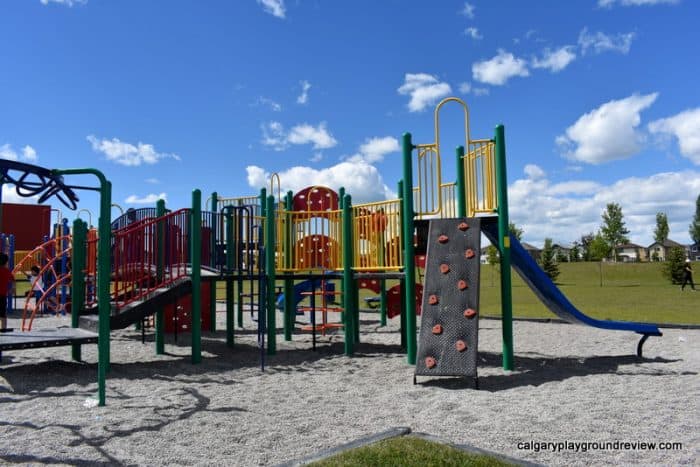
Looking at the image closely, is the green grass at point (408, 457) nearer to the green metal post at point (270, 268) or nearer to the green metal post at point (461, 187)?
the green metal post at point (461, 187)

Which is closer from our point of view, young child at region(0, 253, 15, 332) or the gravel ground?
the gravel ground

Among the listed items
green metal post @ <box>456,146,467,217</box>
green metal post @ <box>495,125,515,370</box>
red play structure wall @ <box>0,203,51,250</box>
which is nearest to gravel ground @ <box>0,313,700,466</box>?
green metal post @ <box>495,125,515,370</box>

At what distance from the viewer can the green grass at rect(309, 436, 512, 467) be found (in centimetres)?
380

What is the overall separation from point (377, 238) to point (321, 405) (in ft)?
13.2

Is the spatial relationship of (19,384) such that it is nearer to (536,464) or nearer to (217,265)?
(217,265)

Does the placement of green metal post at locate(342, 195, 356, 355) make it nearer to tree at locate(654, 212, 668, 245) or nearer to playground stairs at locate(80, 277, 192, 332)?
playground stairs at locate(80, 277, 192, 332)

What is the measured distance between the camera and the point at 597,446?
4324mm

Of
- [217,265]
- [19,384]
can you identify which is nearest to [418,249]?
[217,265]

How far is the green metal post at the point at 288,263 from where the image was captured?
10430mm

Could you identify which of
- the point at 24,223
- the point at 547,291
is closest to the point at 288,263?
the point at 547,291

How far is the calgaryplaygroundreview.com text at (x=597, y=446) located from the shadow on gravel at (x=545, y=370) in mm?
2099

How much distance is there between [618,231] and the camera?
43.7 m

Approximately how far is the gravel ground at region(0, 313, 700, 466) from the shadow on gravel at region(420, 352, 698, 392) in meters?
0.03

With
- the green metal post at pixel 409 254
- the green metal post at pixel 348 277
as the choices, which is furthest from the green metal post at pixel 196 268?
the green metal post at pixel 409 254
